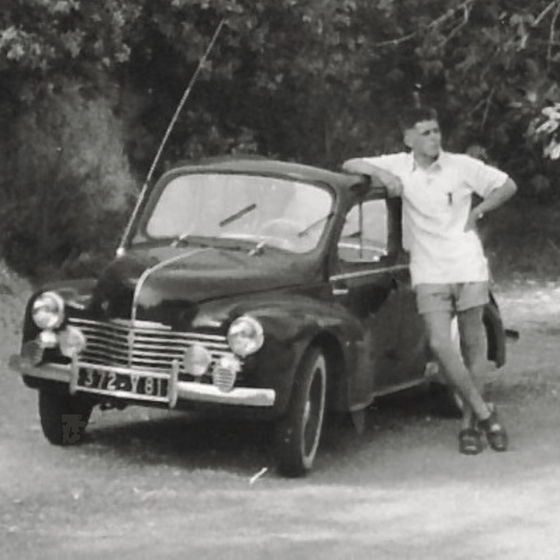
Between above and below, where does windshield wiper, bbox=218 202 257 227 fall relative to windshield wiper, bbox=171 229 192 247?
above

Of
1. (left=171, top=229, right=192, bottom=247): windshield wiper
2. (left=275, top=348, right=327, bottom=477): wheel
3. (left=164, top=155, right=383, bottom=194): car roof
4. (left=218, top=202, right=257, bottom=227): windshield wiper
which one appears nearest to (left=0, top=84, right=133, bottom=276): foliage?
(left=164, top=155, right=383, bottom=194): car roof

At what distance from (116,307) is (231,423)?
5.80 ft

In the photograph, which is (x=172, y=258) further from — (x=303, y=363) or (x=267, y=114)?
(x=267, y=114)

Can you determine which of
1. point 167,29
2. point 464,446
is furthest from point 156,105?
point 464,446

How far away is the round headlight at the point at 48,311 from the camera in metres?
9.02

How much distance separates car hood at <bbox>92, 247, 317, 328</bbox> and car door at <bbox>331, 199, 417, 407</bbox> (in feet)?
1.22

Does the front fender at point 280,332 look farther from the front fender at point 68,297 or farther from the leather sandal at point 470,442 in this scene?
the leather sandal at point 470,442

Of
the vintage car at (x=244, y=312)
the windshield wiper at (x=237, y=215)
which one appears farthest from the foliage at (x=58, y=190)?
the windshield wiper at (x=237, y=215)

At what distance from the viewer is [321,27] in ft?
61.0

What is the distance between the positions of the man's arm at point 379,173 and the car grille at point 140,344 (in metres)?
1.65

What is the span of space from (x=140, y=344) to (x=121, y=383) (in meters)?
0.22

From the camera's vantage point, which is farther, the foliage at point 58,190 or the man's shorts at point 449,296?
the foliage at point 58,190

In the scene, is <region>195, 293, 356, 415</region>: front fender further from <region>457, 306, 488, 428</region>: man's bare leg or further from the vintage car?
<region>457, 306, 488, 428</region>: man's bare leg

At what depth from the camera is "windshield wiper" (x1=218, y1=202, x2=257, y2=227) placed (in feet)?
31.8
